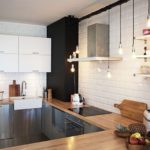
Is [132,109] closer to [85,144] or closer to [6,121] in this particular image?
[85,144]

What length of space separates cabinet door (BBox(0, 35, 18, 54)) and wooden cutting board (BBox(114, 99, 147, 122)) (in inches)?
96.1

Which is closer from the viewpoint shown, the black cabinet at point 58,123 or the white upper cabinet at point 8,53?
the black cabinet at point 58,123

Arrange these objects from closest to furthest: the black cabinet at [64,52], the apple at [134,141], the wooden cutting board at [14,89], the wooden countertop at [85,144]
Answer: the apple at [134,141], the wooden countertop at [85,144], the black cabinet at [64,52], the wooden cutting board at [14,89]

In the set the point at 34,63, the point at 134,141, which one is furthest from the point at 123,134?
the point at 34,63

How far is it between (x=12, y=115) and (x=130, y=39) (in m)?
2.63

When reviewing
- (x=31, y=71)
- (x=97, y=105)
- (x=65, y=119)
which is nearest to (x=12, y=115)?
(x=31, y=71)

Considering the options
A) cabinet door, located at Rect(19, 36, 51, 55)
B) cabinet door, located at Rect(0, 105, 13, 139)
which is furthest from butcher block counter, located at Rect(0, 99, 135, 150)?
cabinet door, located at Rect(19, 36, 51, 55)

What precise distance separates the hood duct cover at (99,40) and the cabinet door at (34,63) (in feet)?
5.10

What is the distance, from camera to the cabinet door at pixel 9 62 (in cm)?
444

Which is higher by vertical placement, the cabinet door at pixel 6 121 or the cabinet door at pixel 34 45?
the cabinet door at pixel 34 45

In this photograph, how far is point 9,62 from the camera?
4.50m

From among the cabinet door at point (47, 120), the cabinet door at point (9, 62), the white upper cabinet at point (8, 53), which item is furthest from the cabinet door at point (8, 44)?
the cabinet door at point (47, 120)

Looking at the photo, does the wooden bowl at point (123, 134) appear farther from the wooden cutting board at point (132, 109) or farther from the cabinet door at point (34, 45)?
the cabinet door at point (34, 45)

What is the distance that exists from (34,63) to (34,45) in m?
0.38
